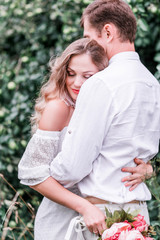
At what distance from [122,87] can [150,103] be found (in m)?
0.17

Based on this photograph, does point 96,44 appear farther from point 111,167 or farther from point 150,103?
point 111,167

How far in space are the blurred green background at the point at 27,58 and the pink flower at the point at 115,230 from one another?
1.67 metres

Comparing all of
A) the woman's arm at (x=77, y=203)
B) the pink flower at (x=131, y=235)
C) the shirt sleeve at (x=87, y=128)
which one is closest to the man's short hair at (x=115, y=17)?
the shirt sleeve at (x=87, y=128)

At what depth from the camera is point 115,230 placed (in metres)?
1.55

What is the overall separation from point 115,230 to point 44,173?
0.43 meters

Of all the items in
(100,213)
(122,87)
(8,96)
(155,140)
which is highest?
(122,87)

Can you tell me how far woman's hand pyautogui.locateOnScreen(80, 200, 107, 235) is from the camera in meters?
1.66

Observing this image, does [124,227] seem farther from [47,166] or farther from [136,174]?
[47,166]

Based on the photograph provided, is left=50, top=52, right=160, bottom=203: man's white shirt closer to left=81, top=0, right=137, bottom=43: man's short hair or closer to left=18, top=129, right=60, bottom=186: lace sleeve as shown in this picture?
left=18, top=129, right=60, bottom=186: lace sleeve

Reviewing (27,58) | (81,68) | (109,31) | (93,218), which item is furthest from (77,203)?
(27,58)

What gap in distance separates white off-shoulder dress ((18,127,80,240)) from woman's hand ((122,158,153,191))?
0.30m

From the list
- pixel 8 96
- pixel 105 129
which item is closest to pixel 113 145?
pixel 105 129

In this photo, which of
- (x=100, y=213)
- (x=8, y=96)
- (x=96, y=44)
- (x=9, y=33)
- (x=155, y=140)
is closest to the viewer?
(x=100, y=213)

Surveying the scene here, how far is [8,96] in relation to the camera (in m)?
3.65
